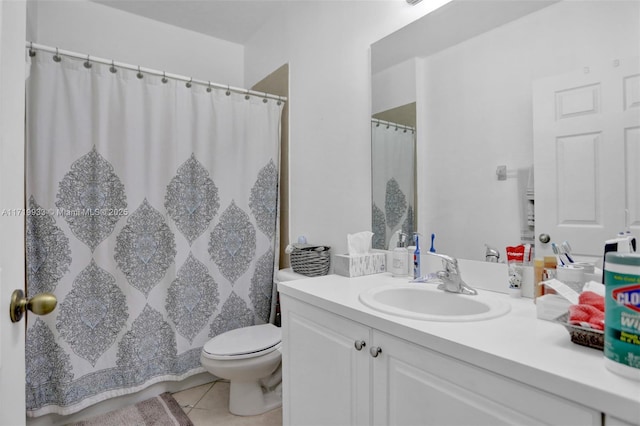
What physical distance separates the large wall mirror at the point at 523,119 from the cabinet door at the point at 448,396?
0.56 meters

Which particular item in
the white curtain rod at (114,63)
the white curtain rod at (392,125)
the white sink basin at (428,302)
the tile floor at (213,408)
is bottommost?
the tile floor at (213,408)

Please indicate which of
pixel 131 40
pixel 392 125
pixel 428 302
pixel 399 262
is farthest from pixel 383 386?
pixel 131 40

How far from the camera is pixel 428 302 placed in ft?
4.14

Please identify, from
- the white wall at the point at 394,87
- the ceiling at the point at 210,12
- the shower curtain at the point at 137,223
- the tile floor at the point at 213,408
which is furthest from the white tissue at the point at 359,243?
the ceiling at the point at 210,12

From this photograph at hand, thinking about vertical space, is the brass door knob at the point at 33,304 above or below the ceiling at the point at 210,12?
below

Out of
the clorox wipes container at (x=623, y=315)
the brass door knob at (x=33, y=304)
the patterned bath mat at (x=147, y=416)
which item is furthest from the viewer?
the patterned bath mat at (x=147, y=416)

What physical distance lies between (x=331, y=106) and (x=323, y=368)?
135cm

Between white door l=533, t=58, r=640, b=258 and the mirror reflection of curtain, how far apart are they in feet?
1.68

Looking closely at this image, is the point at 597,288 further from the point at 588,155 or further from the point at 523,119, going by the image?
the point at 523,119

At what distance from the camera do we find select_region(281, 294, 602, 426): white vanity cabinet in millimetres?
707

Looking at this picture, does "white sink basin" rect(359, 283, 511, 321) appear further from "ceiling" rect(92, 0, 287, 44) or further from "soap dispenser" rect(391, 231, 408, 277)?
"ceiling" rect(92, 0, 287, 44)

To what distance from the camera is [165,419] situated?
5.91 ft

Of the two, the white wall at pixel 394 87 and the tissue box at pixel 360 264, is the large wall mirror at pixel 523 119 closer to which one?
the white wall at pixel 394 87

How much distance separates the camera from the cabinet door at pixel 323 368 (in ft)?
3.48
